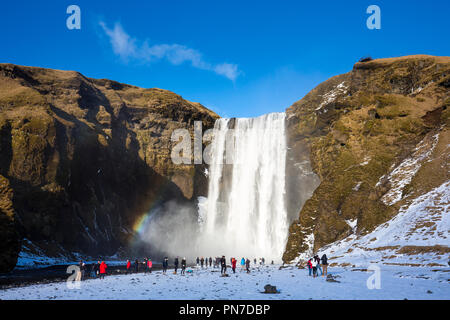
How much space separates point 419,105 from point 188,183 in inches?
1846

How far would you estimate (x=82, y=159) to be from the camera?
195 ft

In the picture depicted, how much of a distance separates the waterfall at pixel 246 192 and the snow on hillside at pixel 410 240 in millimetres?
29054

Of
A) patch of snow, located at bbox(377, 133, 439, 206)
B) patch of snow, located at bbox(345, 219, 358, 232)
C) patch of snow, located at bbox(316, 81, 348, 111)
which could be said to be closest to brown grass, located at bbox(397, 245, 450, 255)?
patch of snow, located at bbox(377, 133, 439, 206)

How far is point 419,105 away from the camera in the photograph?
43.4m

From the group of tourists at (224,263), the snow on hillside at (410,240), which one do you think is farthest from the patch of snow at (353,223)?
the group of tourists at (224,263)

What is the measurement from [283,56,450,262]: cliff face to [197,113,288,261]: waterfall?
12827 mm

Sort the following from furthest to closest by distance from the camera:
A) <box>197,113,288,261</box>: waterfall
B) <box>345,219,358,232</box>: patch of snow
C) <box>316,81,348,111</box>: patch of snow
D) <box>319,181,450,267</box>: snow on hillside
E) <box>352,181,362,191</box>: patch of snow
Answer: <box>197,113,288,261</box>: waterfall < <box>316,81,348,111</box>: patch of snow < <box>352,181,362,191</box>: patch of snow < <box>345,219,358,232</box>: patch of snow < <box>319,181,450,267</box>: snow on hillside

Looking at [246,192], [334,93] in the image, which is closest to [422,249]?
[334,93]

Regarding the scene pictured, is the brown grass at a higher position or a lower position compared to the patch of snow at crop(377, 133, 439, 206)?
lower

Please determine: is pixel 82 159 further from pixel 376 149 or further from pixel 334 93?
pixel 376 149

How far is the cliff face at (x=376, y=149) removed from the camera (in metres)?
33.6

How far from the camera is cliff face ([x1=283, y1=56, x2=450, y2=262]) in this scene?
1323 inches

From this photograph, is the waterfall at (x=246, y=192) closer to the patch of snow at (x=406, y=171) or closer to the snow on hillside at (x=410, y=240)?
the patch of snow at (x=406, y=171)

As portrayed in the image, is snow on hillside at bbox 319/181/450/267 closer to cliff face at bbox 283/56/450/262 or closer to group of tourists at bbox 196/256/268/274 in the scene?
cliff face at bbox 283/56/450/262
